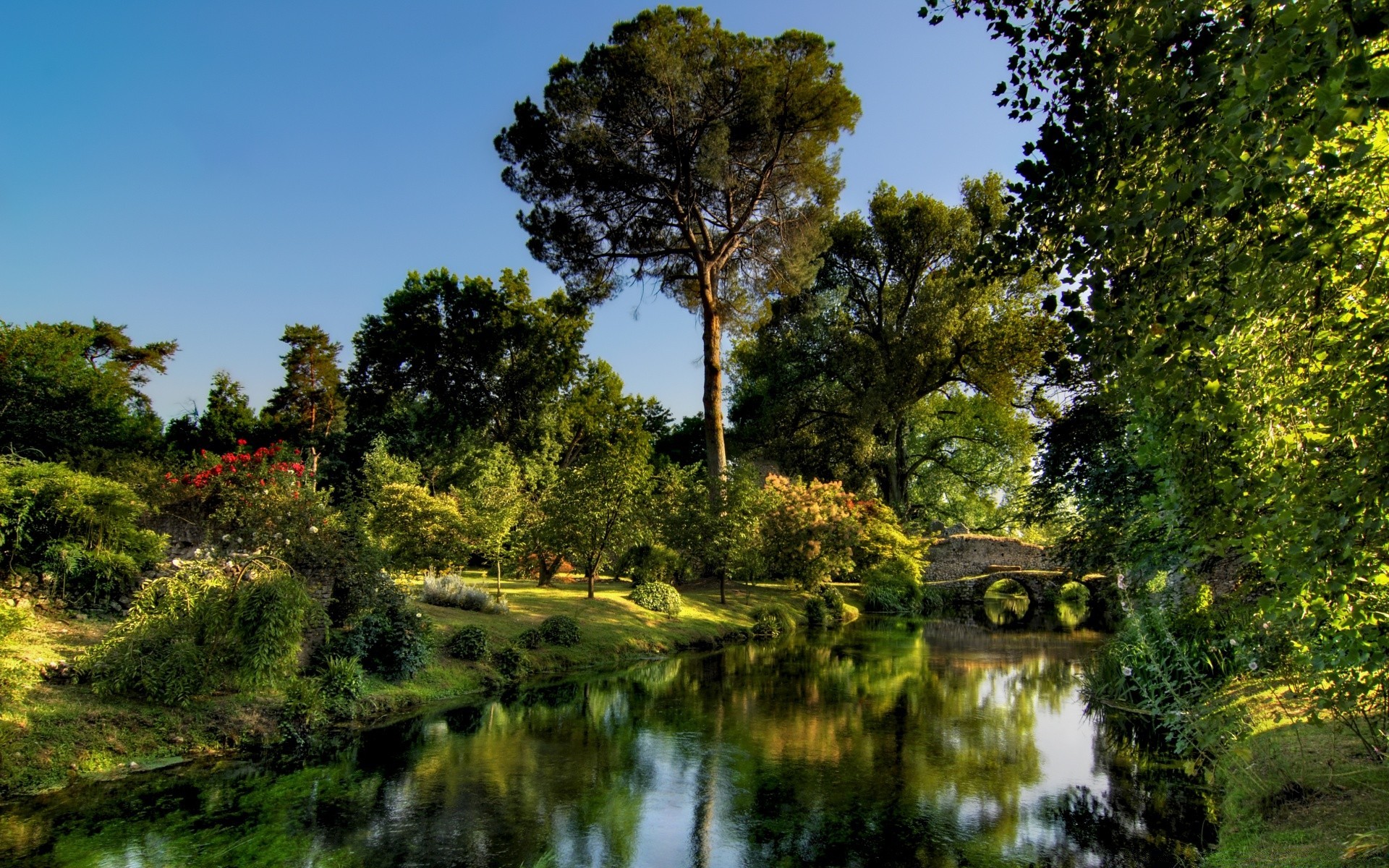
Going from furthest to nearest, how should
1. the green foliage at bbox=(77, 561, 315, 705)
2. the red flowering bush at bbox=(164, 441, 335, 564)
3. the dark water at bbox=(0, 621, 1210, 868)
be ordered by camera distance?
the red flowering bush at bbox=(164, 441, 335, 564) → the green foliage at bbox=(77, 561, 315, 705) → the dark water at bbox=(0, 621, 1210, 868)

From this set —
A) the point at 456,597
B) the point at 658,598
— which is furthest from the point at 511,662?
the point at 658,598

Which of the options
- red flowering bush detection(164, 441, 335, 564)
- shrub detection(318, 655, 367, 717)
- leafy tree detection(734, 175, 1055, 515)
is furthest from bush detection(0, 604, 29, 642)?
leafy tree detection(734, 175, 1055, 515)

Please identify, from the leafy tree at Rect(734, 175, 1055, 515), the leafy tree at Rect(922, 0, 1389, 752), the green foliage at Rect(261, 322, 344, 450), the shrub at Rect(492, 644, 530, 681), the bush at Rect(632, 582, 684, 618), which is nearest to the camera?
the leafy tree at Rect(922, 0, 1389, 752)

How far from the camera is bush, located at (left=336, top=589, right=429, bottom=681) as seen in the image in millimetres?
14273

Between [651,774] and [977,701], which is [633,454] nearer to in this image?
[977,701]

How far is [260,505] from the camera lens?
14.7m

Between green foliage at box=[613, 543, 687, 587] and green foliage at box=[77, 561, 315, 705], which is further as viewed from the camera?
green foliage at box=[613, 543, 687, 587]

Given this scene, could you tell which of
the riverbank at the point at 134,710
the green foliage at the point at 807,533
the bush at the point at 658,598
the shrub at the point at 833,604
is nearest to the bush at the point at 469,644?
the riverbank at the point at 134,710

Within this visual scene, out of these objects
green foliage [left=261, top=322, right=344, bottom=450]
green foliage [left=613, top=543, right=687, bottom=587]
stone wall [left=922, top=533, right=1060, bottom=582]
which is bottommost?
green foliage [left=613, top=543, right=687, bottom=587]

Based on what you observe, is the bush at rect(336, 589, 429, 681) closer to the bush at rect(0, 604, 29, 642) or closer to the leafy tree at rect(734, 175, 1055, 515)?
the bush at rect(0, 604, 29, 642)

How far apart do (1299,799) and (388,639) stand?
13.8 meters

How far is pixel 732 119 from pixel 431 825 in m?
24.6

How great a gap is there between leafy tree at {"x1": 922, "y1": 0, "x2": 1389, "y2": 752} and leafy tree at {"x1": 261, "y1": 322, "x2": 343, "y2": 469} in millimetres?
47577

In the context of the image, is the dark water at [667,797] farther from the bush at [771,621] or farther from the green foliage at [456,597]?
the bush at [771,621]
